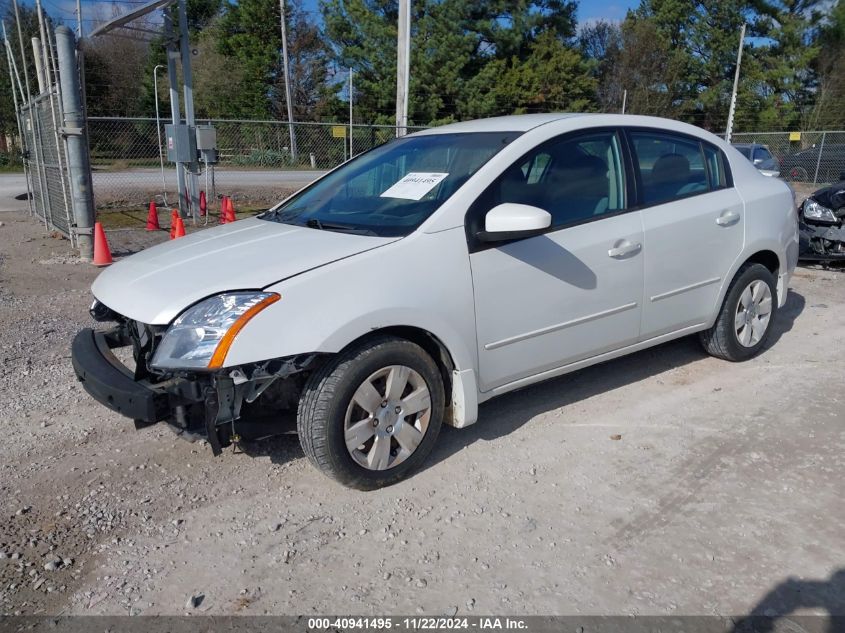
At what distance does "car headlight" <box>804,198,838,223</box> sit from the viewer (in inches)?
312

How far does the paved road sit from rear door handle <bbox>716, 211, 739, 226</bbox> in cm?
1606

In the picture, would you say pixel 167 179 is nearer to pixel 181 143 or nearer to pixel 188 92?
pixel 188 92

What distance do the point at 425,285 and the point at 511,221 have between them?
53 centimetres

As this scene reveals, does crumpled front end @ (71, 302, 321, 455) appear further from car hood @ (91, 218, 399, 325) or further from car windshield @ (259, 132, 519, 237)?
car windshield @ (259, 132, 519, 237)

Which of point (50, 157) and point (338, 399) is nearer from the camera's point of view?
point (338, 399)

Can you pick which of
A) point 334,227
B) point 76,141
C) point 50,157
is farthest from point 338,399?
point 50,157

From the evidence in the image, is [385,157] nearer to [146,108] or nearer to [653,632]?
[653,632]

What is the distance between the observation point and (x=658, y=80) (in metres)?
43.0

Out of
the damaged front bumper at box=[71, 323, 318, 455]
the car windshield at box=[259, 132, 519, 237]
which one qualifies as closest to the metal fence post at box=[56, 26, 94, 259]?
the car windshield at box=[259, 132, 519, 237]

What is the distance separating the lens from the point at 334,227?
363 centimetres

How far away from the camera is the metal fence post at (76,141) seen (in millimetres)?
8234

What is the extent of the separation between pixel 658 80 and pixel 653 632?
150 ft

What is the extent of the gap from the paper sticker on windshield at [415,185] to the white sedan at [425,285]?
0.02 m

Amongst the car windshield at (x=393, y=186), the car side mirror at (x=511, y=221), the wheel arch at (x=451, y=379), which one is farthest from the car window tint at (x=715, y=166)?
the wheel arch at (x=451, y=379)
